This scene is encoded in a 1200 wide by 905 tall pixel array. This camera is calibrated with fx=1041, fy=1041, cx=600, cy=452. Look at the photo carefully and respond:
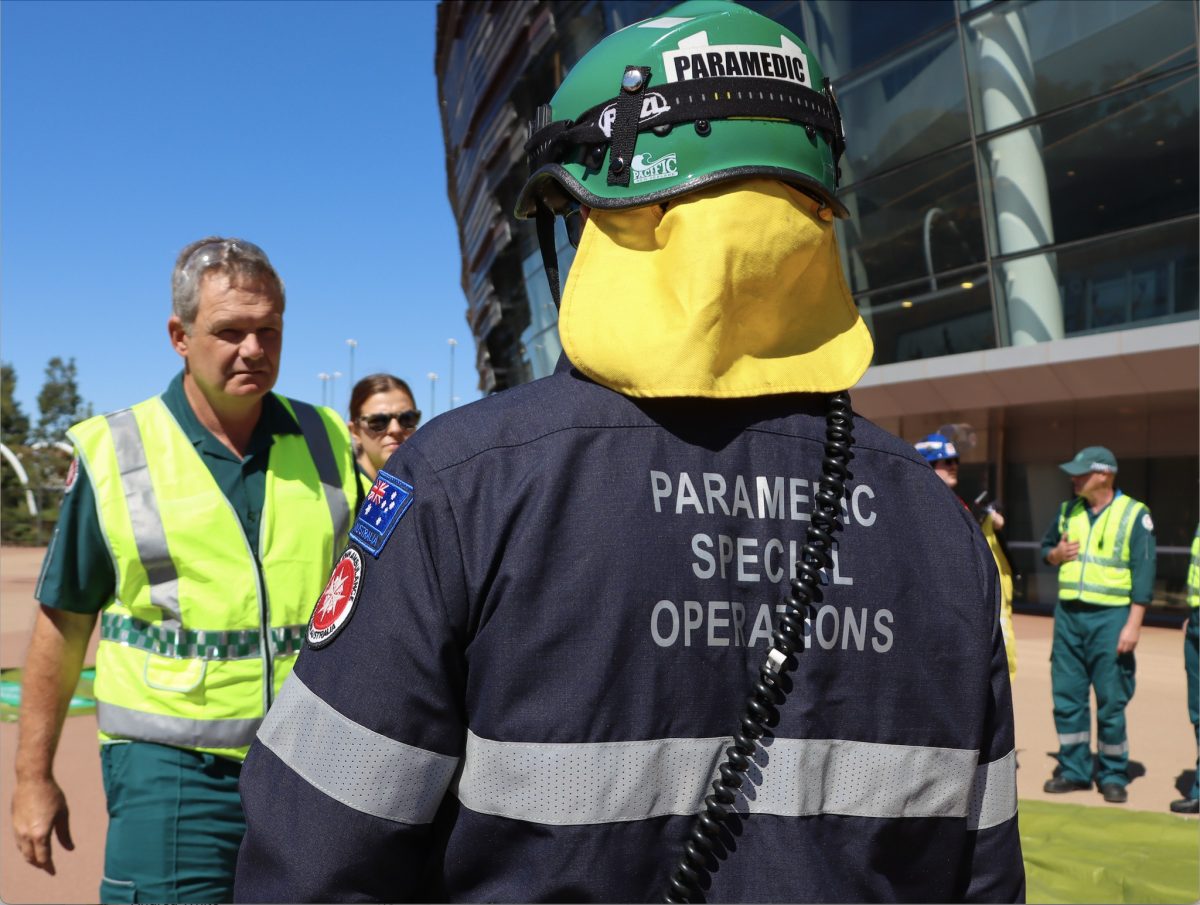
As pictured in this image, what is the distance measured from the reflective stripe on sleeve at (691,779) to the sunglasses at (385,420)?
4307mm

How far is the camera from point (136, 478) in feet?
9.24

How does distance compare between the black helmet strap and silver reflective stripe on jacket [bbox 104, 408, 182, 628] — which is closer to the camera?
the black helmet strap

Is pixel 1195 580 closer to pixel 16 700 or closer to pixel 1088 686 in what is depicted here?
pixel 1088 686

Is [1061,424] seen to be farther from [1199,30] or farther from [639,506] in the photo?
[639,506]

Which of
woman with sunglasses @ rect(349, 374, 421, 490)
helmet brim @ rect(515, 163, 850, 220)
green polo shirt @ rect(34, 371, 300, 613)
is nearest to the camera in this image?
helmet brim @ rect(515, 163, 850, 220)

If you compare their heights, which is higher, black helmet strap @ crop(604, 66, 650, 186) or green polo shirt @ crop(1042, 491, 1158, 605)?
black helmet strap @ crop(604, 66, 650, 186)

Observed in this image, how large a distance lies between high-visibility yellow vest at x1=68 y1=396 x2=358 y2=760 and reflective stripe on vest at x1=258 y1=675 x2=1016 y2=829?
4.98 ft

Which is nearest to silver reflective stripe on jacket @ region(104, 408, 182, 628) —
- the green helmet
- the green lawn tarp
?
the green helmet

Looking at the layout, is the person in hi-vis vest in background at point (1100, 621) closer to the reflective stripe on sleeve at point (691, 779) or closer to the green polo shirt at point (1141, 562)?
the green polo shirt at point (1141, 562)

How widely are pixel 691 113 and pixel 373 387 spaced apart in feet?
14.3

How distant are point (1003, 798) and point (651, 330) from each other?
2.80 feet

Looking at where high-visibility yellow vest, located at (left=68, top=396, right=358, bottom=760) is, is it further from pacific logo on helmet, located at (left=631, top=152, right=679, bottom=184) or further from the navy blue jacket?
pacific logo on helmet, located at (left=631, top=152, right=679, bottom=184)

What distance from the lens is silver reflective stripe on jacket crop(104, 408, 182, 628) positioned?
2.72 meters

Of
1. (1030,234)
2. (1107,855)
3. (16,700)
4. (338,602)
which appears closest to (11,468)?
(16,700)
